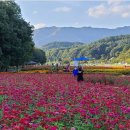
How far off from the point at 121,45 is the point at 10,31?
11871 centimetres

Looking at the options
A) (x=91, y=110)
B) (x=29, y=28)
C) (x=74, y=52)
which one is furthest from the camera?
(x=74, y=52)

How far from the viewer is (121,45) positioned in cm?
16038

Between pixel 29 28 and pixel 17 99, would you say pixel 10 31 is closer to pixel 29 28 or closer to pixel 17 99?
pixel 29 28

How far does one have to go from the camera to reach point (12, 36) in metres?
45.8

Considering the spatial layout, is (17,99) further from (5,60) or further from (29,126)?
(5,60)

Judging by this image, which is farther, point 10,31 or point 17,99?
point 10,31

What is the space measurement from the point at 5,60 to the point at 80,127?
3957cm

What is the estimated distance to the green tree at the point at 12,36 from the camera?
147ft

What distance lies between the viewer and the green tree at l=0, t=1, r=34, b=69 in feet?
147

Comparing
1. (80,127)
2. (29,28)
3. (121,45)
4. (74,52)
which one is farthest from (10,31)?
(74,52)

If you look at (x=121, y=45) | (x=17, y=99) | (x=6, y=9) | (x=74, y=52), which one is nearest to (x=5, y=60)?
(x=6, y=9)

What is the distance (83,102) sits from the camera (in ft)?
28.6

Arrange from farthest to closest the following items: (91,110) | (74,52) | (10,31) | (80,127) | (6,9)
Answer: (74,52) → (6,9) → (10,31) → (91,110) → (80,127)

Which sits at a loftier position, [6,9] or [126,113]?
[6,9]
